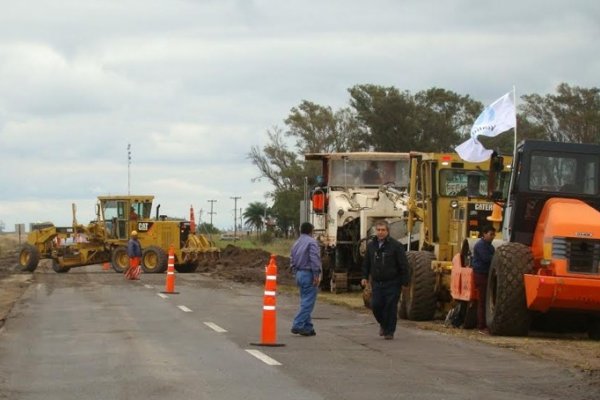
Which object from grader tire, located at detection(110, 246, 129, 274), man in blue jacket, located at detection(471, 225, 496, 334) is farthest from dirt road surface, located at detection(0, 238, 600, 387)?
grader tire, located at detection(110, 246, 129, 274)

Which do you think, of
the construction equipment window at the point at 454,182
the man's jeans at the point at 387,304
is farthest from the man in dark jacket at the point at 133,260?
the man's jeans at the point at 387,304

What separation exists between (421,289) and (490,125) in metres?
3.38

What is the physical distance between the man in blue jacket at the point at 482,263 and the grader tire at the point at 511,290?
924 millimetres

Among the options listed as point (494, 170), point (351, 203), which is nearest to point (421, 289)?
point (494, 170)

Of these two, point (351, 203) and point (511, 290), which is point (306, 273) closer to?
point (511, 290)

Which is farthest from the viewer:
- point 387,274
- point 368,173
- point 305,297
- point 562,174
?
point 368,173

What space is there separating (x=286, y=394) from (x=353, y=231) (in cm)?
1879

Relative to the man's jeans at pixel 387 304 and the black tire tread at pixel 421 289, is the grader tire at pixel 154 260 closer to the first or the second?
the black tire tread at pixel 421 289

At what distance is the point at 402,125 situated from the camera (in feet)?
235

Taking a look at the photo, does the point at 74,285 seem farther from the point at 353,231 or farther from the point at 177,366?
the point at 177,366

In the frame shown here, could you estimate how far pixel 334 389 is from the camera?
35.2 feet

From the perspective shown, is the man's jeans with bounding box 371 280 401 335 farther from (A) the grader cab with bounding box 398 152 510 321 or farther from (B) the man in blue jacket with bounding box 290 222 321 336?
(A) the grader cab with bounding box 398 152 510 321

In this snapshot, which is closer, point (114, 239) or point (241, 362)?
point (241, 362)

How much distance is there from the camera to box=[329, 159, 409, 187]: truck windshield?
98.3 ft
